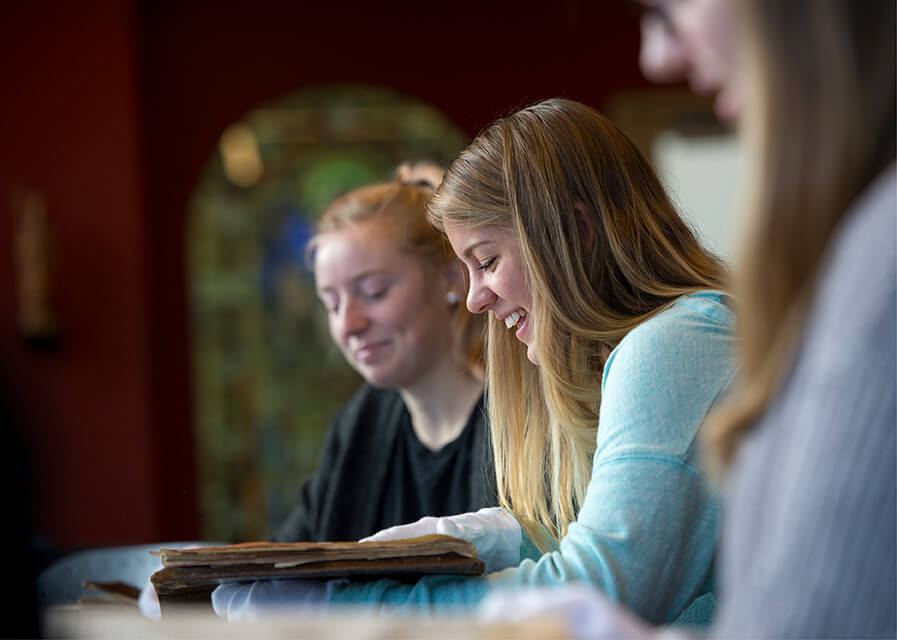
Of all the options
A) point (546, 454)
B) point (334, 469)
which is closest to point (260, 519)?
point (334, 469)

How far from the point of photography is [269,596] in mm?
1177

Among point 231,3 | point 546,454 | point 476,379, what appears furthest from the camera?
point 231,3

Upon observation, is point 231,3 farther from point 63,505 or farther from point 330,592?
point 330,592

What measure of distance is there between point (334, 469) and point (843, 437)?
194 centimetres

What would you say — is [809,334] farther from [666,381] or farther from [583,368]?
[583,368]

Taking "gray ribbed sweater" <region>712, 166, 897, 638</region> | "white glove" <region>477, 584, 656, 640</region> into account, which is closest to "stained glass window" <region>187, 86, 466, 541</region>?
"white glove" <region>477, 584, 656, 640</region>

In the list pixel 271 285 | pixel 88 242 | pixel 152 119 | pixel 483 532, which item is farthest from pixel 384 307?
pixel 271 285

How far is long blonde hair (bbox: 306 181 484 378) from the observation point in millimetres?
2559

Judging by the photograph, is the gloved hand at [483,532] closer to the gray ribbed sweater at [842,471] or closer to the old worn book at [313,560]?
the old worn book at [313,560]

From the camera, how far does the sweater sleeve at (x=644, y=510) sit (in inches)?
45.5

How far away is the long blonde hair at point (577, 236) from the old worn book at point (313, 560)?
39cm

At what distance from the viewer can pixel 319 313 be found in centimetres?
618

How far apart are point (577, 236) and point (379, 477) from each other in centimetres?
121

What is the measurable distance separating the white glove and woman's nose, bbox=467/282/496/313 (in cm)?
81
